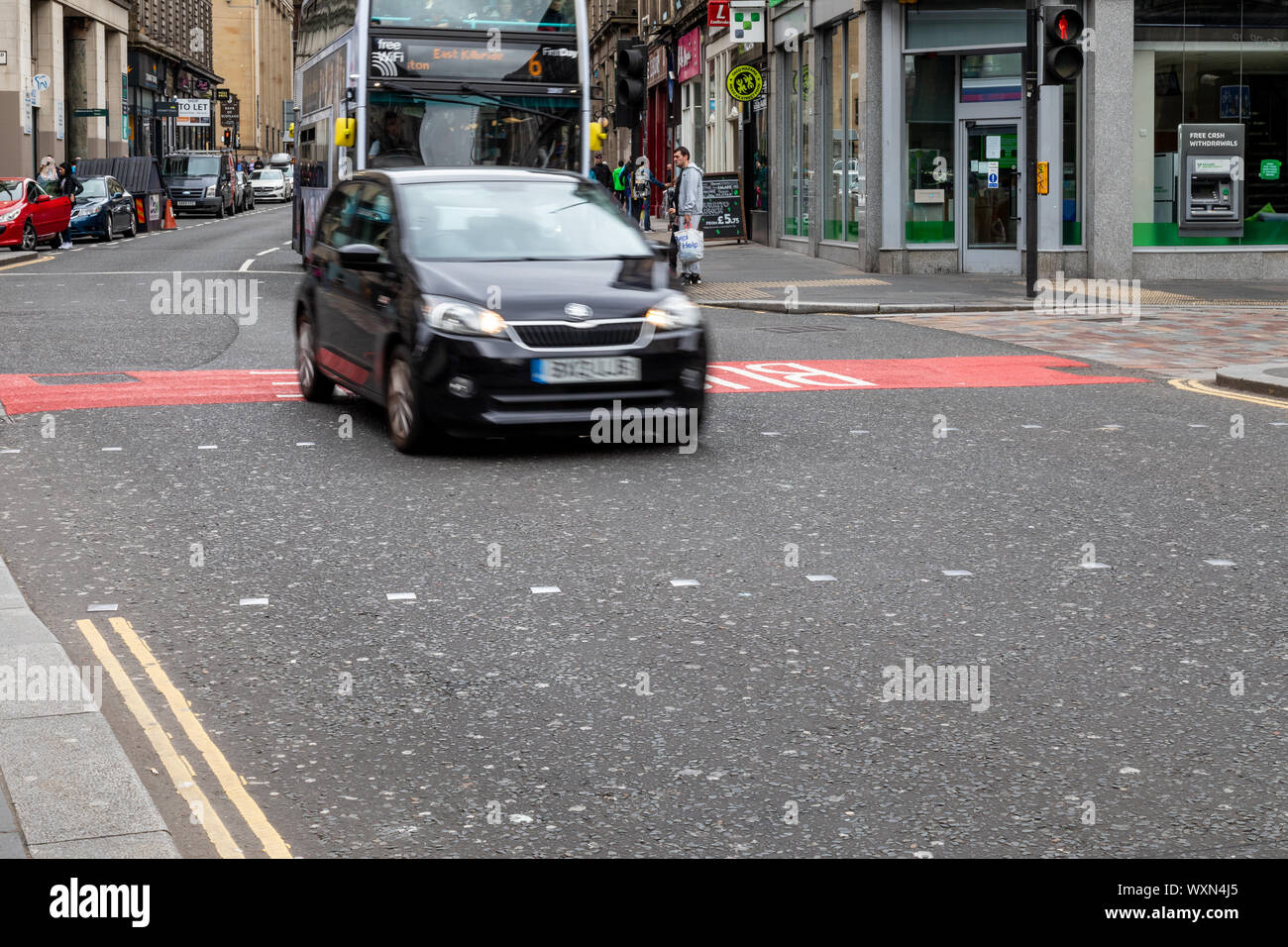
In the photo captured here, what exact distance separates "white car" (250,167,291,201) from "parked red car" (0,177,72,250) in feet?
152

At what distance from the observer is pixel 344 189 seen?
38.8 feet

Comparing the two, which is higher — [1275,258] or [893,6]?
[893,6]

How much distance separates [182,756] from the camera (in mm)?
4652

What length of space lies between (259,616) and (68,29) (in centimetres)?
6360

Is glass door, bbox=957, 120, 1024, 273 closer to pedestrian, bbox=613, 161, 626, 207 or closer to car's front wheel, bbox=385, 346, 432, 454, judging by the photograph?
pedestrian, bbox=613, 161, 626, 207

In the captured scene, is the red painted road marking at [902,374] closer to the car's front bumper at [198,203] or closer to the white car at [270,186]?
the car's front bumper at [198,203]

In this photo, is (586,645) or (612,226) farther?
(612,226)

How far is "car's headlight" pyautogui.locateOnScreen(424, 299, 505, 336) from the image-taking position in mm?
9406

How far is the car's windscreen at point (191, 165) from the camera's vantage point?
59750 mm

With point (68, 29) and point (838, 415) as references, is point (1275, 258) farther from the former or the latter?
point (68, 29)

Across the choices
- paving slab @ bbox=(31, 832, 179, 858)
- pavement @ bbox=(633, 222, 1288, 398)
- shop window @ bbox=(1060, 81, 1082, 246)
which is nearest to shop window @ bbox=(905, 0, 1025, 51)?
shop window @ bbox=(1060, 81, 1082, 246)

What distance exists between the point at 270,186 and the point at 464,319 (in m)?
75.6

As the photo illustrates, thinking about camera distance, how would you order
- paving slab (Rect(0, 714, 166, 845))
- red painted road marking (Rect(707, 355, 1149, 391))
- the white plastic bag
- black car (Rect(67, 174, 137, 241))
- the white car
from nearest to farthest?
paving slab (Rect(0, 714, 166, 845))
red painted road marking (Rect(707, 355, 1149, 391))
the white plastic bag
black car (Rect(67, 174, 137, 241))
the white car
